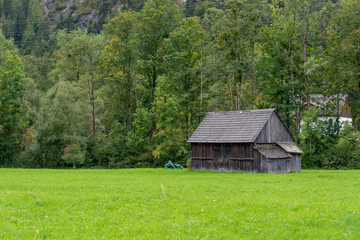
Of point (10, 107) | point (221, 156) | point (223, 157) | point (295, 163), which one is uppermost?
point (10, 107)

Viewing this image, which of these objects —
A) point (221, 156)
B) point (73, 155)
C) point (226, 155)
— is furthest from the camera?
point (73, 155)

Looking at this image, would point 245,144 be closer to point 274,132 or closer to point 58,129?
point 274,132

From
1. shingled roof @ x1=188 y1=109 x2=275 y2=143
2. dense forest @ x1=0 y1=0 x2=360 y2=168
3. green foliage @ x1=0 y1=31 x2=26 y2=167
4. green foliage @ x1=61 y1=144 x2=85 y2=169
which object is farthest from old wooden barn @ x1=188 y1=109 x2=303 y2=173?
green foliage @ x1=0 y1=31 x2=26 y2=167

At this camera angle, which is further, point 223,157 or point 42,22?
point 42,22

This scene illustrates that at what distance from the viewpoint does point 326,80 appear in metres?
61.4

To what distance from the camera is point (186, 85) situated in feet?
213

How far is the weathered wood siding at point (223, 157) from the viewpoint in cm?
4697

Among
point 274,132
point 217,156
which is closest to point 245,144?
point 217,156

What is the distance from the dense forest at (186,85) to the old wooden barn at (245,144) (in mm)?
8240

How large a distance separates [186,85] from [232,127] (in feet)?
56.9

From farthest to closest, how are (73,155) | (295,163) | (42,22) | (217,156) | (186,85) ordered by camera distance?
(42,22)
(186,85)
(73,155)
(295,163)
(217,156)

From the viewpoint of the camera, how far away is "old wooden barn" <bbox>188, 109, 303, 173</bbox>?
46.6 m

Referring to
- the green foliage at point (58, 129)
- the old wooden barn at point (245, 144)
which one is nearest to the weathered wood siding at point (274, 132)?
the old wooden barn at point (245, 144)

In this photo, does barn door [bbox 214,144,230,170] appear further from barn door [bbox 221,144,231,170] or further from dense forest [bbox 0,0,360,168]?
dense forest [bbox 0,0,360,168]
